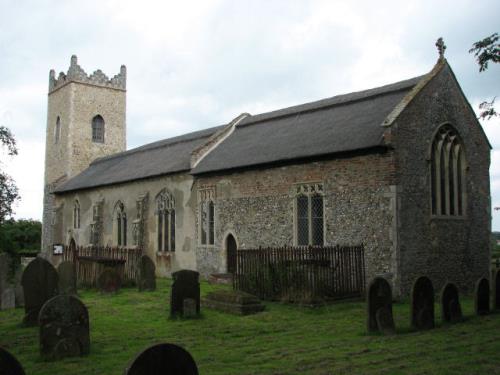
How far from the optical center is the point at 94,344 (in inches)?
388

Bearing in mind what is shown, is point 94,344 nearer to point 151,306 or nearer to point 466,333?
point 151,306

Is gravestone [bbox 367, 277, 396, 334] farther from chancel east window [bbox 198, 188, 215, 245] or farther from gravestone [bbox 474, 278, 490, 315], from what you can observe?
chancel east window [bbox 198, 188, 215, 245]

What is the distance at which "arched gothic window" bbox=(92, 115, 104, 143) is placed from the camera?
38.4 metres

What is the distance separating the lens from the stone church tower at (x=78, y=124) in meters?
37.1

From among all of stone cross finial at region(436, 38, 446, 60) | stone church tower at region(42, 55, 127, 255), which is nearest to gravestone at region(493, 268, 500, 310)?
stone cross finial at region(436, 38, 446, 60)

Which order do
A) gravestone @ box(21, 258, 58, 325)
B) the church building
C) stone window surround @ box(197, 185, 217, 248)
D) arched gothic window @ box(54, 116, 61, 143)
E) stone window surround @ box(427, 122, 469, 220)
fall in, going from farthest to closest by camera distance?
1. arched gothic window @ box(54, 116, 61, 143)
2. stone window surround @ box(197, 185, 217, 248)
3. stone window surround @ box(427, 122, 469, 220)
4. the church building
5. gravestone @ box(21, 258, 58, 325)

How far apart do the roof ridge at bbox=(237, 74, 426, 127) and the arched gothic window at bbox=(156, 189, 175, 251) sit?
16.1 feet

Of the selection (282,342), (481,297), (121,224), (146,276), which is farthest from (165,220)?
(282,342)

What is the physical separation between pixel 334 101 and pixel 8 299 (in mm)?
13541

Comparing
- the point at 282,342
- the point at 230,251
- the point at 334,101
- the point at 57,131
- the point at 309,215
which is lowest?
the point at 282,342

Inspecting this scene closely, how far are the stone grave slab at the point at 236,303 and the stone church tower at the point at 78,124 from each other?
80.3 ft

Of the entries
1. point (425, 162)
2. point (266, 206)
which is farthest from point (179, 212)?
point (425, 162)

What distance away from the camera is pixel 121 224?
2794 centimetres

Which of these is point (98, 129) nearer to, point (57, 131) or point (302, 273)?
point (57, 131)
